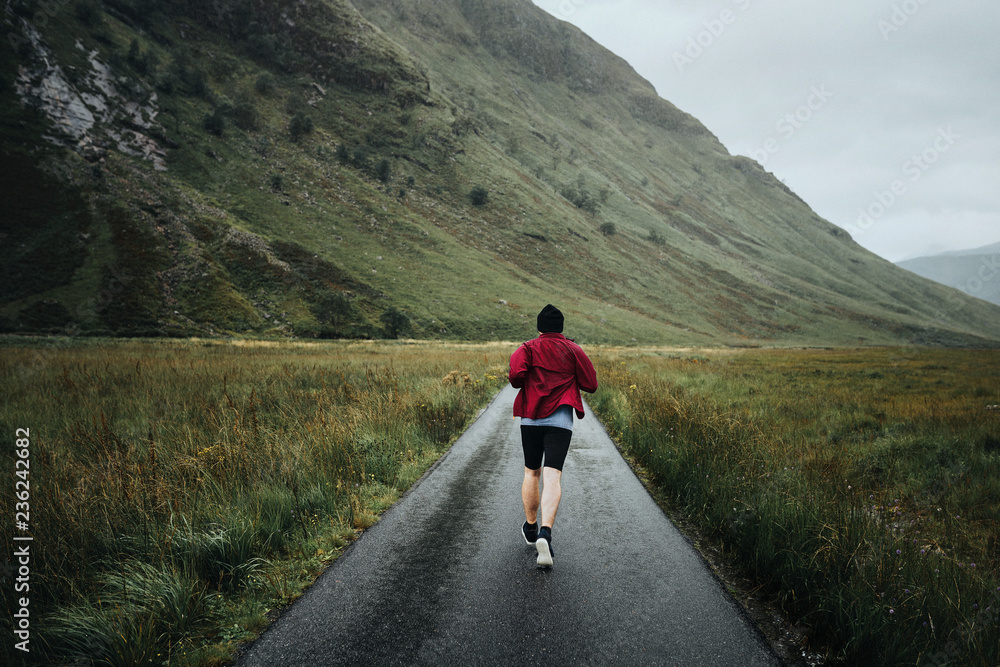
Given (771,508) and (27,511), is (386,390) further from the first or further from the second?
(771,508)

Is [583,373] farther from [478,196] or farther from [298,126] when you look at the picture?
[298,126]

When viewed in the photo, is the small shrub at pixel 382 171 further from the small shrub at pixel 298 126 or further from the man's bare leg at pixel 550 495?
the man's bare leg at pixel 550 495

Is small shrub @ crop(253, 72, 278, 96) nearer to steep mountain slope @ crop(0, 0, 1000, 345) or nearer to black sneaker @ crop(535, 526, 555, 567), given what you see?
steep mountain slope @ crop(0, 0, 1000, 345)

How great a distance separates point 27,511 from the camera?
3695 millimetres

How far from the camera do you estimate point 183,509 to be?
4.09m

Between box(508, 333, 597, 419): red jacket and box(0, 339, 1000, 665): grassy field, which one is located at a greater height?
box(508, 333, 597, 419): red jacket

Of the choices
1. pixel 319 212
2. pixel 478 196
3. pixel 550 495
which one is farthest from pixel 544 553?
pixel 478 196

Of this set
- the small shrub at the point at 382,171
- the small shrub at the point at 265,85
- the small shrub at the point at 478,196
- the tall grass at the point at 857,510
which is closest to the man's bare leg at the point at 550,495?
the tall grass at the point at 857,510

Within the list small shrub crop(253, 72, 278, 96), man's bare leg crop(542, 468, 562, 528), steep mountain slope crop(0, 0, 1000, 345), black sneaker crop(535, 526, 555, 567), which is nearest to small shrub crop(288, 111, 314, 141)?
steep mountain slope crop(0, 0, 1000, 345)

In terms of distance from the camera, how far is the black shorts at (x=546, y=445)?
13.8 feet

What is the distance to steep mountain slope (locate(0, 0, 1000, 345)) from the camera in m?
47.2

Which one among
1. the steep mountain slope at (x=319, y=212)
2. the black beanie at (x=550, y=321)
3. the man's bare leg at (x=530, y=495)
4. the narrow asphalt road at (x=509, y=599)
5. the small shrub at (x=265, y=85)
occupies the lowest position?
the narrow asphalt road at (x=509, y=599)

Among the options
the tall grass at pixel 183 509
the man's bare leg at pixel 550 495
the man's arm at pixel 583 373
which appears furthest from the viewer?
the man's arm at pixel 583 373

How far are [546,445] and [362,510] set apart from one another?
8.05ft
